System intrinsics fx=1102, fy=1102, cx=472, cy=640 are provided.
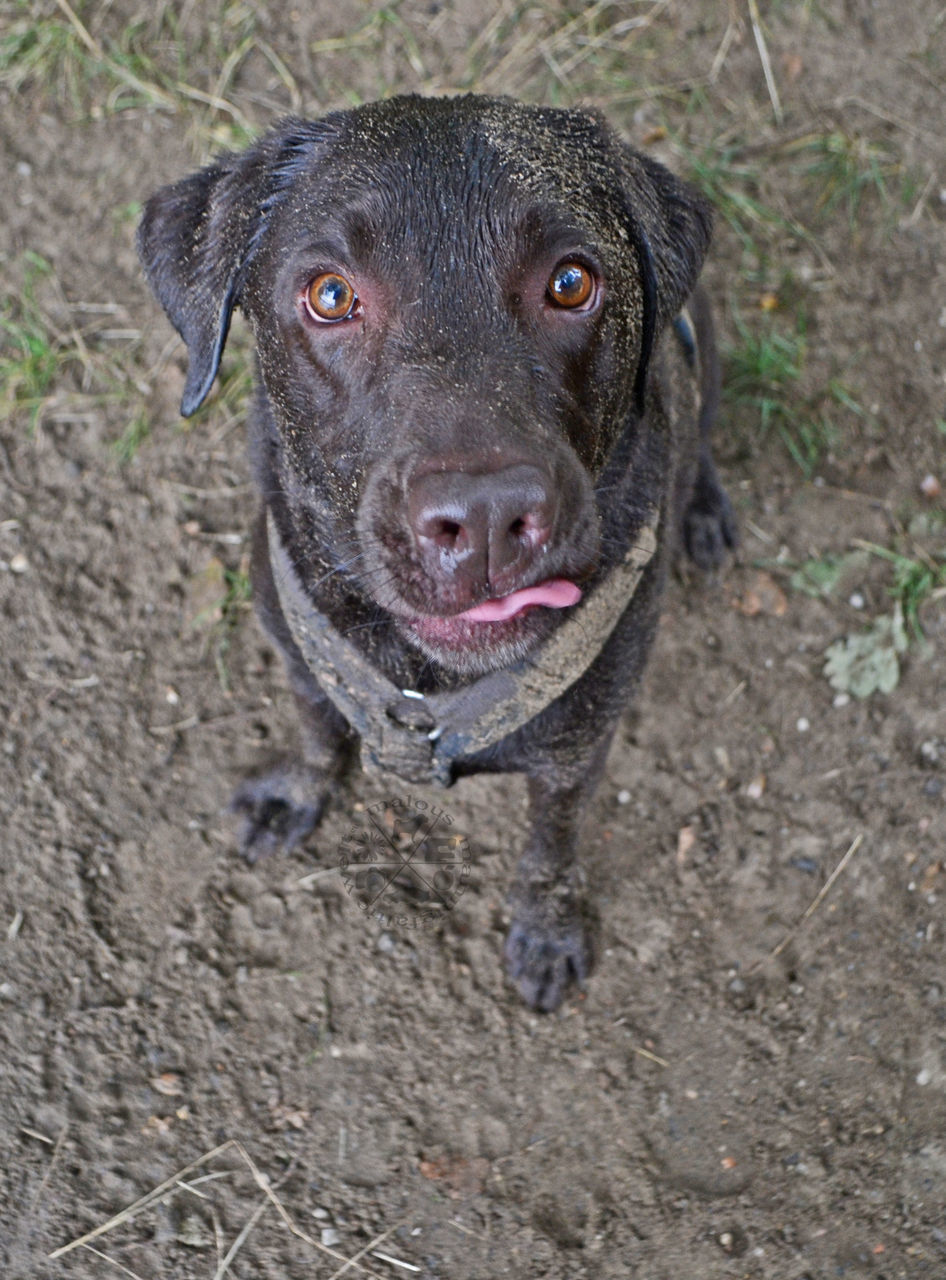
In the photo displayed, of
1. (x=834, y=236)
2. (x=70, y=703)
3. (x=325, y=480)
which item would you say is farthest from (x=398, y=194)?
(x=834, y=236)

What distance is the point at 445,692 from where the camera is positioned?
2512mm

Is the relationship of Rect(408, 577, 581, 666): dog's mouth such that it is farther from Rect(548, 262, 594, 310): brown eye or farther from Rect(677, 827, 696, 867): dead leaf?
Rect(677, 827, 696, 867): dead leaf

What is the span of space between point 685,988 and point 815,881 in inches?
21.1

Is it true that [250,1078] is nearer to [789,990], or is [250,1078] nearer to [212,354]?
[789,990]

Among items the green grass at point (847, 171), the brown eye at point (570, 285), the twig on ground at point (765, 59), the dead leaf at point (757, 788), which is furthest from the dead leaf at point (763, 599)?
the twig on ground at point (765, 59)

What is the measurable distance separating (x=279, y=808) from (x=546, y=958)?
941 millimetres

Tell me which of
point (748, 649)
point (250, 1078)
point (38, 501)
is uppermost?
point (38, 501)

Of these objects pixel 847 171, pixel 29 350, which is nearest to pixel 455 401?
pixel 29 350

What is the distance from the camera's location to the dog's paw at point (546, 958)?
320 cm

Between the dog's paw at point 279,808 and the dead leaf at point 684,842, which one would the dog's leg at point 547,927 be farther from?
the dog's paw at point 279,808

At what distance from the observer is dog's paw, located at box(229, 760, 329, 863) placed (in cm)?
339

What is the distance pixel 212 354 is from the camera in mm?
2484

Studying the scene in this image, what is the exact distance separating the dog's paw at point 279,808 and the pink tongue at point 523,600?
1.36m

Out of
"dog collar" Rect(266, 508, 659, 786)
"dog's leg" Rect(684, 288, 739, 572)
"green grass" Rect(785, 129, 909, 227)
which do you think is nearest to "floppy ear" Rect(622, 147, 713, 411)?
"dog collar" Rect(266, 508, 659, 786)
